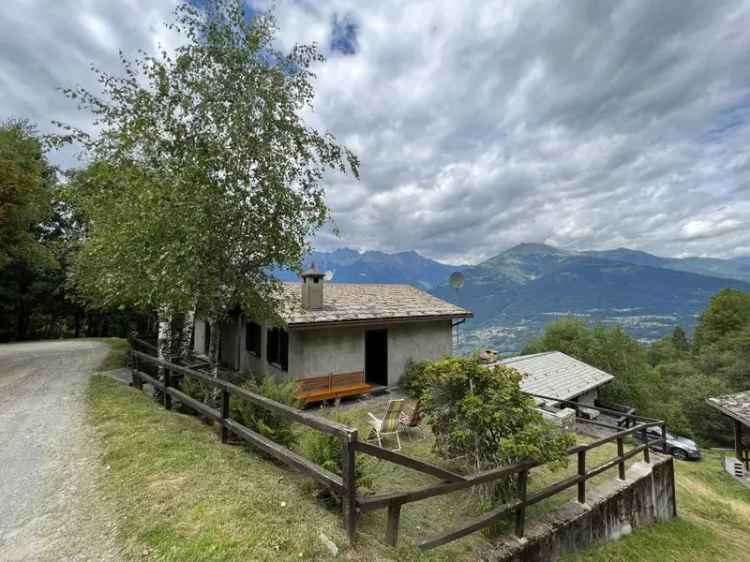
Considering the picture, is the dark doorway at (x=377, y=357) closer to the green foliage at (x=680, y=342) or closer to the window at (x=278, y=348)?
the window at (x=278, y=348)

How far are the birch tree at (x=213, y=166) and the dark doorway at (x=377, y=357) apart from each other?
7.23 m

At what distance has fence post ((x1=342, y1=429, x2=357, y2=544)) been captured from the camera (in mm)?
3168

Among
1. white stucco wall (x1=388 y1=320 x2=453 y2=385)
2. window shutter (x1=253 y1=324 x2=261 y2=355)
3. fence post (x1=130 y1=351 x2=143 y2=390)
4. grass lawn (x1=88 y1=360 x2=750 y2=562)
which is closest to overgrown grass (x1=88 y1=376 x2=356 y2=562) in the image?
grass lawn (x1=88 y1=360 x2=750 y2=562)

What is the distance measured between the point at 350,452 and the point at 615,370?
1392 inches

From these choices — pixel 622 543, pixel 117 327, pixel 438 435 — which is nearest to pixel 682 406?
pixel 622 543

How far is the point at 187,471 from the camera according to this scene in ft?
14.0

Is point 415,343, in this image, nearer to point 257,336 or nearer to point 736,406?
point 257,336

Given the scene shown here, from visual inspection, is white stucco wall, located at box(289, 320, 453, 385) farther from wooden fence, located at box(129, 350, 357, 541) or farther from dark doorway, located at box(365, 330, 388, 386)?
wooden fence, located at box(129, 350, 357, 541)

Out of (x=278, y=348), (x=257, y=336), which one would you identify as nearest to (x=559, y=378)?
(x=278, y=348)

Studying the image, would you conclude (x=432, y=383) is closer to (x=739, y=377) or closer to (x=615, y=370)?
(x=615, y=370)

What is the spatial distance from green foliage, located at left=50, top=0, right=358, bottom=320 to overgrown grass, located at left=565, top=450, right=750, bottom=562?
6.93 metres

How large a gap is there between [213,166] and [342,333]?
277 inches

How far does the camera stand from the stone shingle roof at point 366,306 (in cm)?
1088

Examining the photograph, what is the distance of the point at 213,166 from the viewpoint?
6383 mm
